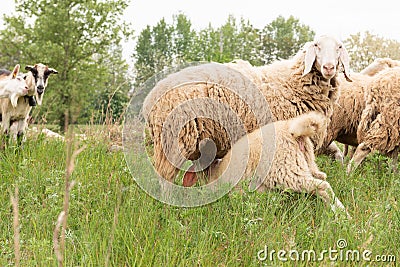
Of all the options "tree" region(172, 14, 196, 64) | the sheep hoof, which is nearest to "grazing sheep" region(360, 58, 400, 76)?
the sheep hoof

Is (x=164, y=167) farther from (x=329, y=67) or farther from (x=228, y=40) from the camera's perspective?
(x=228, y=40)

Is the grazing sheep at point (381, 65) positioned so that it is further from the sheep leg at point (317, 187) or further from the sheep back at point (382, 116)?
the sheep leg at point (317, 187)

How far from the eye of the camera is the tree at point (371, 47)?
60.7 ft

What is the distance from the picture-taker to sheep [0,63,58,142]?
608 cm

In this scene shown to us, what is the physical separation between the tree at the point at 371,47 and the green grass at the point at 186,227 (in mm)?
14733

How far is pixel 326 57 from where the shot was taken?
460 cm

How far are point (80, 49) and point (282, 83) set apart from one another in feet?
84.8

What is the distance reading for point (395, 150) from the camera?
552cm

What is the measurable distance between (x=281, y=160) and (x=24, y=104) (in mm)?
3841

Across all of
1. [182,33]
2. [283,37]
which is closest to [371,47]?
[283,37]

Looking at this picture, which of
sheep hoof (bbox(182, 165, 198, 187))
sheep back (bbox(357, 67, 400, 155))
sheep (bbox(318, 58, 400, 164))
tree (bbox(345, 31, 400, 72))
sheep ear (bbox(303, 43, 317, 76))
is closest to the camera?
sheep hoof (bbox(182, 165, 198, 187))

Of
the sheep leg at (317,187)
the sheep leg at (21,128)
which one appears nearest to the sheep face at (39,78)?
the sheep leg at (21,128)

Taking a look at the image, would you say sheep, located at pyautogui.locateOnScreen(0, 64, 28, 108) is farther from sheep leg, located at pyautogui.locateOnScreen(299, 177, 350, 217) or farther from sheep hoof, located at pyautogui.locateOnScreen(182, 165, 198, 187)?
sheep leg, located at pyautogui.locateOnScreen(299, 177, 350, 217)

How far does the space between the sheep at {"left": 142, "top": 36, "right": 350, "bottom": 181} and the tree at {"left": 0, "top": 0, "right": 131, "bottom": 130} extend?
23.6 m
